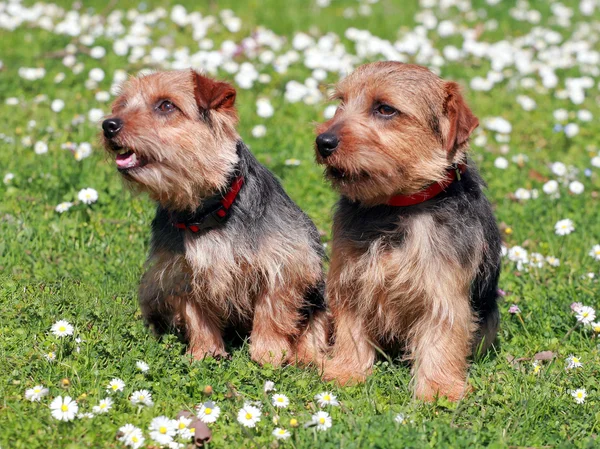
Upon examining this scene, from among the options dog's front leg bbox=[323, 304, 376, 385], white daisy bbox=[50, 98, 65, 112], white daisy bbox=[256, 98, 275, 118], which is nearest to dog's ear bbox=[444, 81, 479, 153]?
dog's front leg bbox=[323, 304, 376, 385]

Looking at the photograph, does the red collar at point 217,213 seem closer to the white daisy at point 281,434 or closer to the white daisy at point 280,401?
the white daisy at point 280,401

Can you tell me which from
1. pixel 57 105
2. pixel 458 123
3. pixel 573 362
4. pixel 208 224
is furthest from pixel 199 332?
pixel 57 105

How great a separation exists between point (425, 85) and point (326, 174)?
76cm

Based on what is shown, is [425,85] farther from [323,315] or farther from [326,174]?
[323,315]

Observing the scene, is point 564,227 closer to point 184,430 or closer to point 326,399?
point 326,399

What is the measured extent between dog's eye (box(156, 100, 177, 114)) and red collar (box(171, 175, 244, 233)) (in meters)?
0.56

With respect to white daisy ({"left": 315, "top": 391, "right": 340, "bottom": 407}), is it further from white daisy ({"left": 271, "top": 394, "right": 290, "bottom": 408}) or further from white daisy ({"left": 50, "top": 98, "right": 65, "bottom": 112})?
white daisy ({"left": 50, "top": 98, "right": 65, "bottom": 112})

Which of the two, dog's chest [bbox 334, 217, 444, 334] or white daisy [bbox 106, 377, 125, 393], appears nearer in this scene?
white daisy [bbox 106, 377, 125, 393]

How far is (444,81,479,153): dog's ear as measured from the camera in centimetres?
451

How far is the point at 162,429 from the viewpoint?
390cm

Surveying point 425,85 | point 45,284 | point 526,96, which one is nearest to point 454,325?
point 425,85

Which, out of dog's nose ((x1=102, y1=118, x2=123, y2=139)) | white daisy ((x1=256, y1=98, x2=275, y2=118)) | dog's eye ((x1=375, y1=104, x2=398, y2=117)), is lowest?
white daisy ((x1=256, y1=98, x2=275, y2=118))

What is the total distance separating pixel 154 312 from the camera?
510 centimetres

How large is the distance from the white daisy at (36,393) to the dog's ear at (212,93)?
70.9 inches
